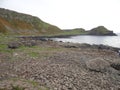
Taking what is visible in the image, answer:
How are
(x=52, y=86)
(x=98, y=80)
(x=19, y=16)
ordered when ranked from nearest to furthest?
1. (x=52, y=86)
2. (x=98, y=80)
3. (x=19, y=16)

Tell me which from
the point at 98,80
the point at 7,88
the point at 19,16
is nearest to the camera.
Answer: the point at 7,88

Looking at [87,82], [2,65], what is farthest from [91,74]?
[2,65]

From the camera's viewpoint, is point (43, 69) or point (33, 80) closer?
point (33, 80)

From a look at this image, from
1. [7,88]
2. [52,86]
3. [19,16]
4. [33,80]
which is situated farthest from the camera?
[19,16]

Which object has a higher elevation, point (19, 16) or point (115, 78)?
point (19, 16)

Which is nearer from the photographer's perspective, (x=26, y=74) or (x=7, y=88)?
(x=7, y=88)

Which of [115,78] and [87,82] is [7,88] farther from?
[115,78]

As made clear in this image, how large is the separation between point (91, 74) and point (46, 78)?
18.1ft

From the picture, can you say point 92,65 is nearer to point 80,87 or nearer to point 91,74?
point 91,74

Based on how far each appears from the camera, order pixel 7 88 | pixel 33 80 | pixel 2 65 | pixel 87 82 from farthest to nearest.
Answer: pixel 2 65 < pixel 87 82 < pixel 33 80 < pixel 7 88

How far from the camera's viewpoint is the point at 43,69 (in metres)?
19.7

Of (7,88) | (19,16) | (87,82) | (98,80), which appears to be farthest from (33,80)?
(19,16)

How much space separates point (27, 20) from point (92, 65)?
123 metres

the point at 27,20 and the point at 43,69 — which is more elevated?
the point at 27,20
